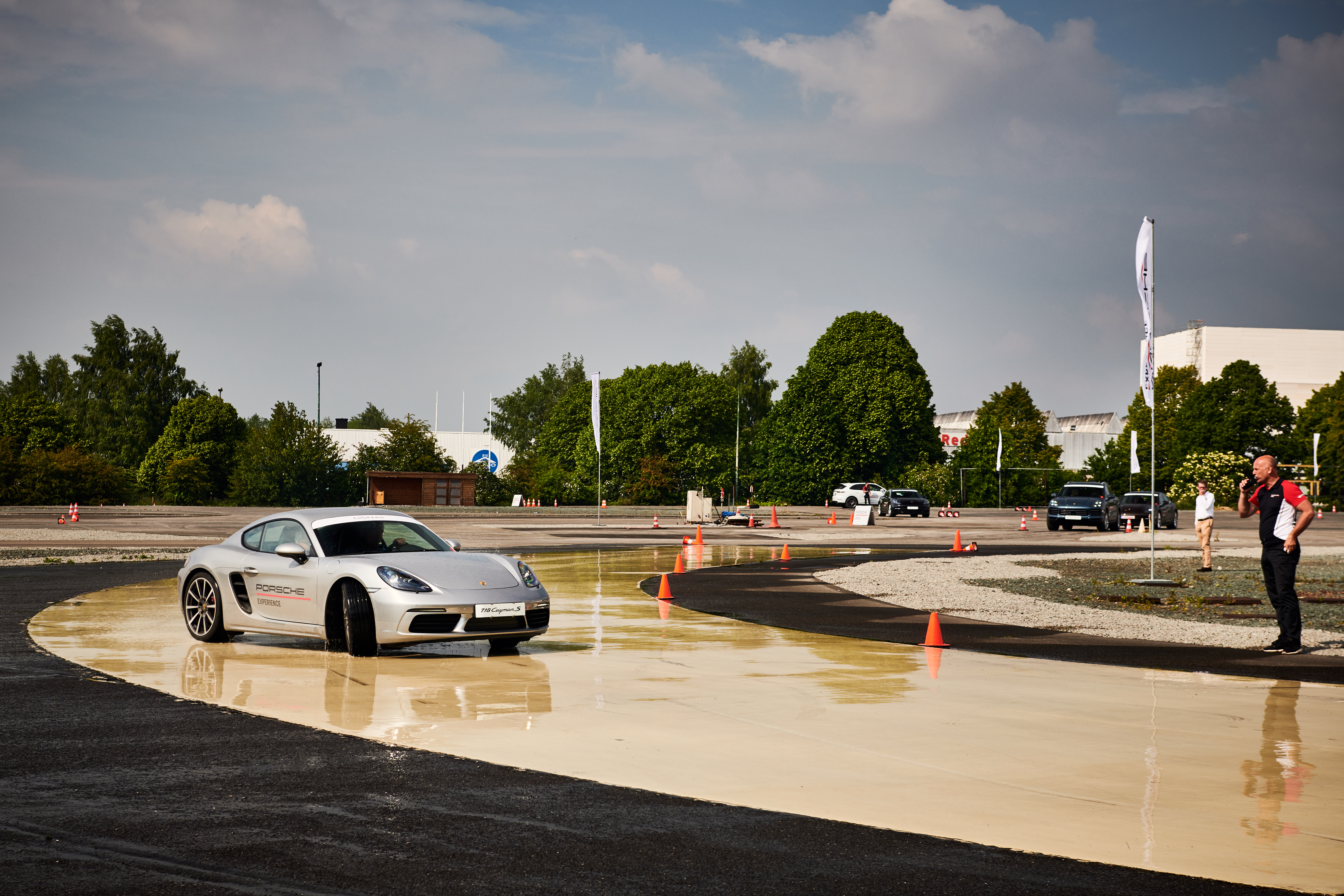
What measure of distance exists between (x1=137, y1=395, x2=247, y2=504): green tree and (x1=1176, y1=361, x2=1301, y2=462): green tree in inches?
2667

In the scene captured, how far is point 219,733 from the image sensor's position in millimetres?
7605

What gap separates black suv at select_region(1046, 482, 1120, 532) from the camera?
4344 cm

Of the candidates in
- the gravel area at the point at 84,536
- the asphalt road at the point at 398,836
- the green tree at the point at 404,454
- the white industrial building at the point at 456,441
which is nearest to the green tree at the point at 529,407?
the white industrial building at the point at 456,441

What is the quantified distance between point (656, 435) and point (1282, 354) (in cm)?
7413

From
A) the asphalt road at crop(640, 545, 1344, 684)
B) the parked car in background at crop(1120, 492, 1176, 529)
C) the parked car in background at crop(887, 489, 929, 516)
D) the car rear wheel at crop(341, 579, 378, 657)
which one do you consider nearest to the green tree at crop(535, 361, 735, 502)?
the parked car in background at crop(887, 489, 929, 516)

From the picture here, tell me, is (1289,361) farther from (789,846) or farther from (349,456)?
(789,846)

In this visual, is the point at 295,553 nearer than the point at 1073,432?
Yes

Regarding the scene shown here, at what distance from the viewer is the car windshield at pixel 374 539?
37.4 feet

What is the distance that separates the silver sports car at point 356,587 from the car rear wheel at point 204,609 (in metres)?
0.01

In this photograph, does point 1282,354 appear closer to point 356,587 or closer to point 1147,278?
point 1147,278

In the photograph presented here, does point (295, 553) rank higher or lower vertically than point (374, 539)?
lower

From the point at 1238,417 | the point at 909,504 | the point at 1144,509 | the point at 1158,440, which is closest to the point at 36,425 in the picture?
the point at 909,504

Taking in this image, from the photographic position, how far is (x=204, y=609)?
11977 millimetres

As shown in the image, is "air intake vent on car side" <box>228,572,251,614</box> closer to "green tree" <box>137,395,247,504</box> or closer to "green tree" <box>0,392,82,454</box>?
"green tree" <box>0,392,82,454</box>
